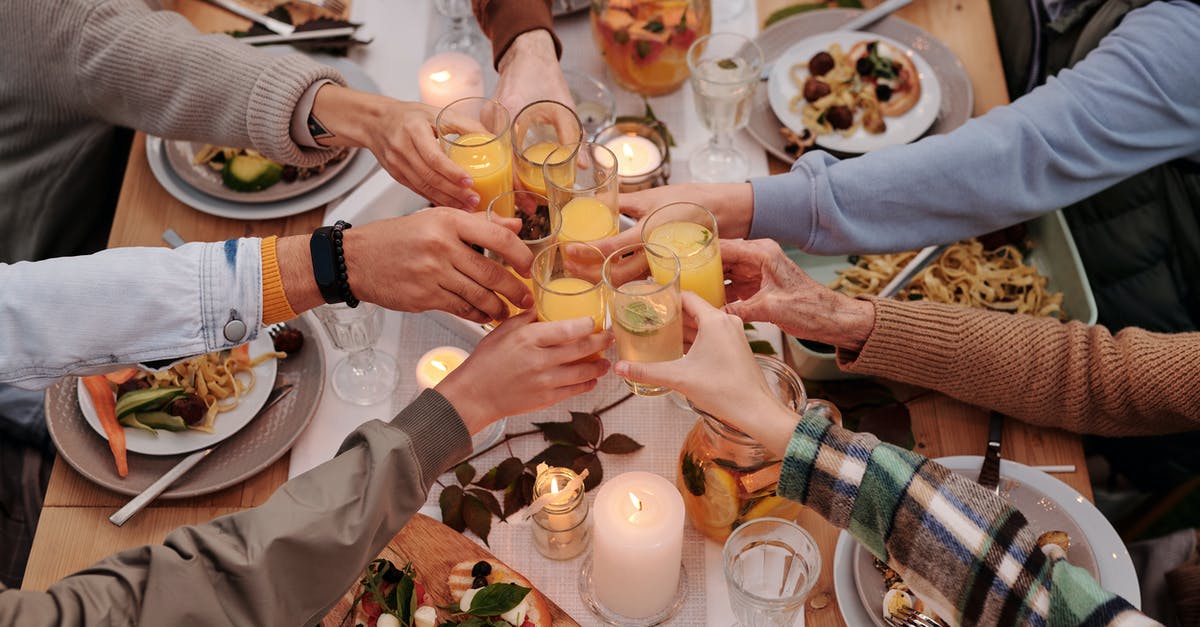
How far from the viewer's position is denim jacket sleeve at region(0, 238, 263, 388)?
1.45m

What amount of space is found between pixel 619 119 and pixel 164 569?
4.06 ft

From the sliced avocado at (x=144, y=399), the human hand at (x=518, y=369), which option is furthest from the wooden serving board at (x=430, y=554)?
the sliced avocado at (x=144, y=399)

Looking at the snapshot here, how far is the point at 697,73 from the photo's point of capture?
72.8 inches

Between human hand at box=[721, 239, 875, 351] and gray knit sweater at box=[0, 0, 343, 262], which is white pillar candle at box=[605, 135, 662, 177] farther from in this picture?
gray knit sweater at box=[0, 0, 343, 262]

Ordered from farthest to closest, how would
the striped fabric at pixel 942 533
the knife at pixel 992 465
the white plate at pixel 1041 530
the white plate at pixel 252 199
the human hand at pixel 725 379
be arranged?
the white plate at pixel 252 199 < the knife at pixel 992 465 < the white plate at pixel 1041 530 < the human hand at pixel 725 379 < the striped fabric at pixel 942 533

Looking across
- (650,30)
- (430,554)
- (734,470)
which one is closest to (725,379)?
(734,470)

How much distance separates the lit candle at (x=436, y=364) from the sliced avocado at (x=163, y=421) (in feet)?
1.33

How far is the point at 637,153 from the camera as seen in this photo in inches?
75.7

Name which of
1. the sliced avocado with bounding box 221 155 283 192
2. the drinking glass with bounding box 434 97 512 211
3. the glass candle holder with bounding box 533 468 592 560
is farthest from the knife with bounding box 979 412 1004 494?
the sliced avocado with bounding box 221 155 283 192

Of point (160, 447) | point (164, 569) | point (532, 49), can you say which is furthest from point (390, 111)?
point (164, 569)

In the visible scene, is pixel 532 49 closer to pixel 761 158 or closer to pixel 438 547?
pixel 761 158

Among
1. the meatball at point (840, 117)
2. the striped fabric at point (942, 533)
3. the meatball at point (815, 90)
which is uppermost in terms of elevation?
the meatball at point (815, 90)

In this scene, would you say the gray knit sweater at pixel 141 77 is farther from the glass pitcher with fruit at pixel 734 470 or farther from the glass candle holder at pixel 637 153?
the glass pitcher with fruit at pixel 734 470

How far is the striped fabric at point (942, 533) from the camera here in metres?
1.13
